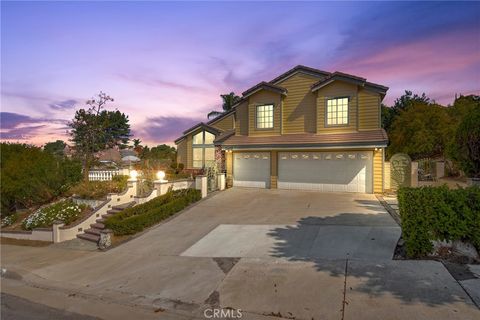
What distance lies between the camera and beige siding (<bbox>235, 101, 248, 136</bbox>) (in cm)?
1995

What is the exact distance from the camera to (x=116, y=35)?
1246cm

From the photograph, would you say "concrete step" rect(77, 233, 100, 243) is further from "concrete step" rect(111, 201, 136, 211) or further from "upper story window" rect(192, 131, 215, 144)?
"upper story window" rect(192, 131, 215, 144)

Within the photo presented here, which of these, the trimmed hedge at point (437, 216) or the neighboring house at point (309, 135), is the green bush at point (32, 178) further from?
the trimmed hedge at point (437, 216)

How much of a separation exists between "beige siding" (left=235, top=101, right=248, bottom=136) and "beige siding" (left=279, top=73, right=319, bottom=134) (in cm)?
263

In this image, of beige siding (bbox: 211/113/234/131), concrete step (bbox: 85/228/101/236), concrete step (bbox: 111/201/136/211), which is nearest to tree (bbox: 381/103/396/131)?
beige siding (bbox: 211/113/234/131)

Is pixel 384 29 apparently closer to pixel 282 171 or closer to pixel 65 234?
pixel 282 171

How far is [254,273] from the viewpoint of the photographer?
21.1 feet

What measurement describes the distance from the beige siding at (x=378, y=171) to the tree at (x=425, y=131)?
52.0 feet

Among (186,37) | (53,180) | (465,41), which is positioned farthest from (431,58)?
(53,180)

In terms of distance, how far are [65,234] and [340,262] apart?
471 inches

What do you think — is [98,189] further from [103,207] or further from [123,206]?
[123,206]

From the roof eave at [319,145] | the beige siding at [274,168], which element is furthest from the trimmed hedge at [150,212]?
the beige siding at [274,168]

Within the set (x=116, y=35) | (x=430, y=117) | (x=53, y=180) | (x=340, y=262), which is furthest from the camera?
(x=430, y=117)

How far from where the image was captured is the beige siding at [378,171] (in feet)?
52.0
